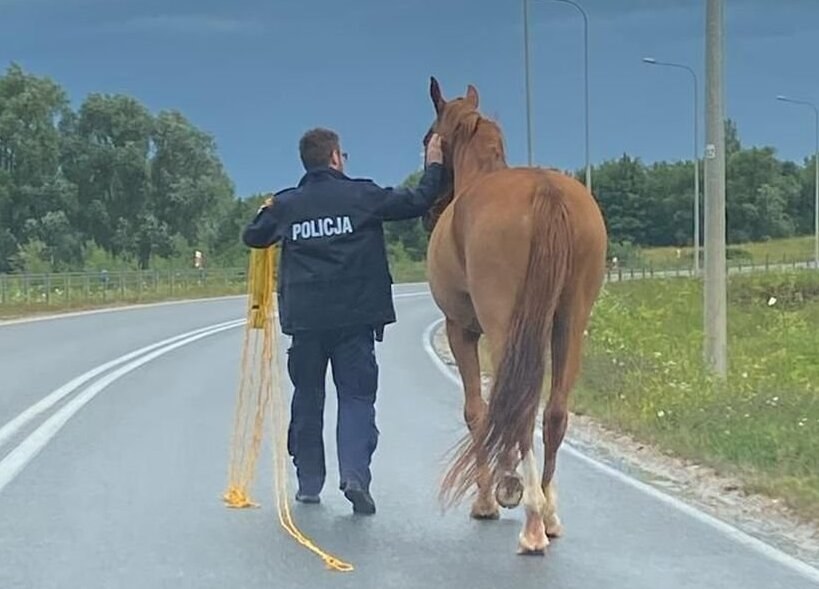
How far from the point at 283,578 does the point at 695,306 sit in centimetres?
3126

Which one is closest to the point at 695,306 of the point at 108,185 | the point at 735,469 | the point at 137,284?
the point at 137,284

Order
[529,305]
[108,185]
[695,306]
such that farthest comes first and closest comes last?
1. [108,185]
2. [695,306]
3. [529,305]

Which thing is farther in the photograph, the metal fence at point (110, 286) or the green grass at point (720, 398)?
the metal fence at point (110, 286)

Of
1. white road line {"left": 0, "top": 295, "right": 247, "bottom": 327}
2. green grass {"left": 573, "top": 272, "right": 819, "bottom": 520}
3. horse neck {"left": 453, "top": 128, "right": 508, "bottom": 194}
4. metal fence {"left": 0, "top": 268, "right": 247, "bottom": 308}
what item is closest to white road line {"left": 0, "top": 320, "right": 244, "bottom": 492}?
horse neck {"left": 453, "top": 128, "right": 508, "bottom": 194}

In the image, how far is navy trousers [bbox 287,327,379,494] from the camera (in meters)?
7.97

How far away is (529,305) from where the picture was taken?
22.8 ft

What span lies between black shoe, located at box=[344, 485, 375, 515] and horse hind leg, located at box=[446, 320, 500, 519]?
58 cm

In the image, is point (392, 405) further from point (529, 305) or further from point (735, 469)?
point (529, 305)

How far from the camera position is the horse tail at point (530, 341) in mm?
6859

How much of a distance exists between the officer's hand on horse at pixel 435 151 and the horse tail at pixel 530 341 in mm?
1178

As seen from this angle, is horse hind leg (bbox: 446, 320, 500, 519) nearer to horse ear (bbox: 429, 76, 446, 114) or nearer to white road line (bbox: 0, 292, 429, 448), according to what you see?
horse ear (bbox: 429, 76, 446, 114)

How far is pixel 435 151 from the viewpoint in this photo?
8086mm

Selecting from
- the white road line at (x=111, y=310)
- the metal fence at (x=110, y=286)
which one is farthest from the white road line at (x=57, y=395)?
the metal fence at (x=110, y=286)

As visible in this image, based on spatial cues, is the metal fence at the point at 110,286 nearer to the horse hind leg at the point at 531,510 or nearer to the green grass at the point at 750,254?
the green grass at the point at 750,254
